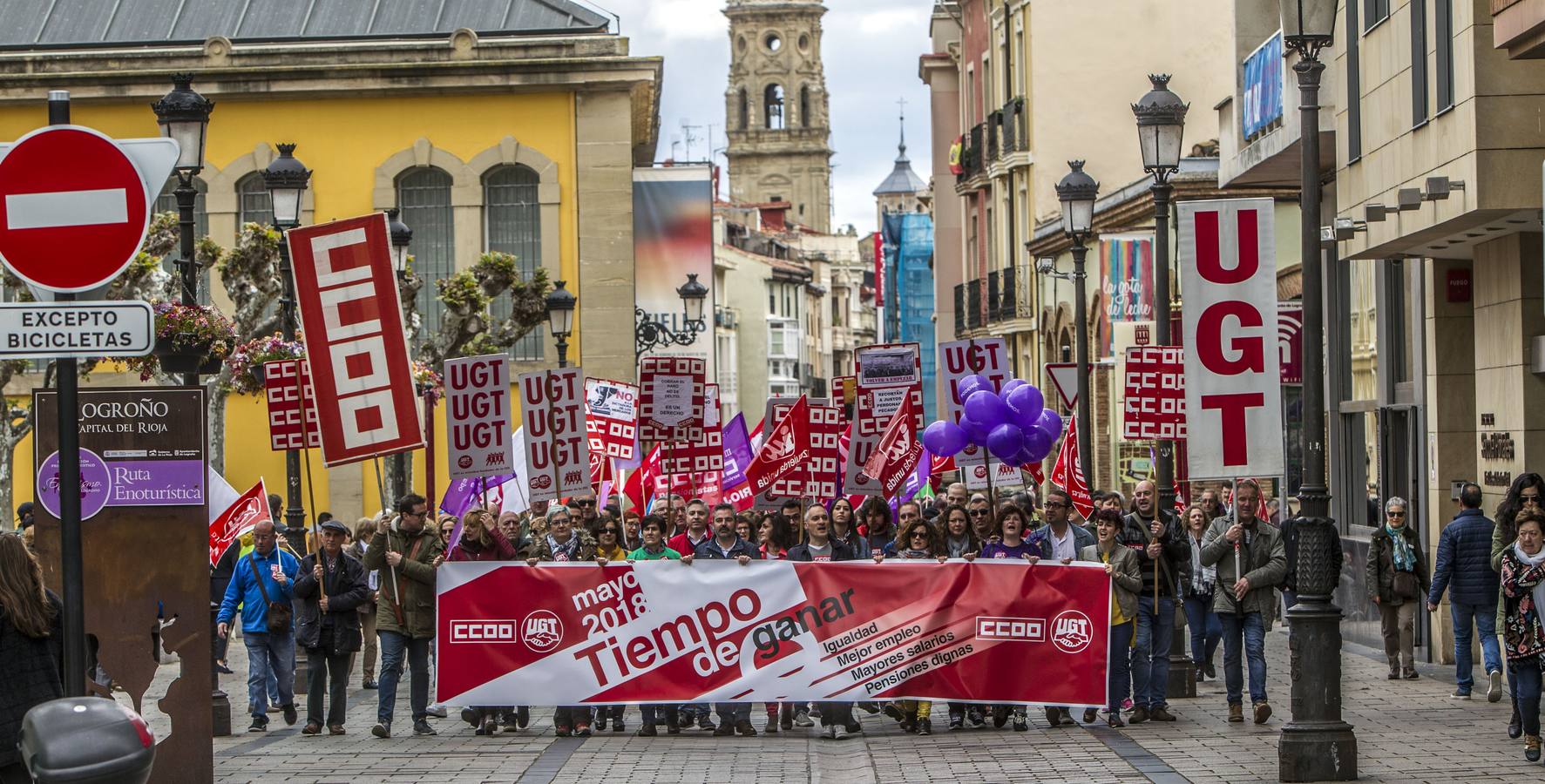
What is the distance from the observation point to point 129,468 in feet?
37.1

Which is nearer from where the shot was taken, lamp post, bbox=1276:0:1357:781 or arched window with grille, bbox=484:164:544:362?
lamp post, bbox=1276:0:1357:781

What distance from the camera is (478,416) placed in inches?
726

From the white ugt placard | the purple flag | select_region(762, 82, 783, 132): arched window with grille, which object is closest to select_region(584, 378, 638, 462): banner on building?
the purple flag

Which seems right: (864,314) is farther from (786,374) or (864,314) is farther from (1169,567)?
(1169,567)

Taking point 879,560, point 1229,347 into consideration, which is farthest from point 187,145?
point 1229,347

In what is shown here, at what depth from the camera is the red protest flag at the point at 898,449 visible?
69.8 ft

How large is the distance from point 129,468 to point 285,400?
344 inches

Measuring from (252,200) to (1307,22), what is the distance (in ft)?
103

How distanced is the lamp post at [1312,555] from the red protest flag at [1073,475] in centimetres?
1021

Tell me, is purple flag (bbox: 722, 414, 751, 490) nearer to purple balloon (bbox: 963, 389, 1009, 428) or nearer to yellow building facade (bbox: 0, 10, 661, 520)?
Answer: purple balloon (bbox: 963, 389, 1009, 428)

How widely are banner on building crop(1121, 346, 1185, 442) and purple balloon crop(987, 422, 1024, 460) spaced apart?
0.96 meters

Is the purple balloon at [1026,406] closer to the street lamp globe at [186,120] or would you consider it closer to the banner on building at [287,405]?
the banner on building at [287,405]

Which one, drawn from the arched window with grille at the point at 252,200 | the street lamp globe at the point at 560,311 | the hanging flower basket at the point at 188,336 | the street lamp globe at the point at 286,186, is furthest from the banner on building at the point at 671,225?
the hanging flower basket at the point at 188,336

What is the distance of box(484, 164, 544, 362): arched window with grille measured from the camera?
40.6 metres
